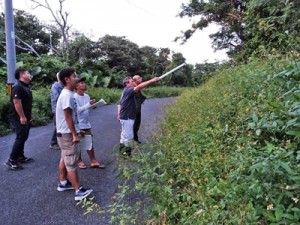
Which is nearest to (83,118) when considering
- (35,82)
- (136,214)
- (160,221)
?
(136,214)

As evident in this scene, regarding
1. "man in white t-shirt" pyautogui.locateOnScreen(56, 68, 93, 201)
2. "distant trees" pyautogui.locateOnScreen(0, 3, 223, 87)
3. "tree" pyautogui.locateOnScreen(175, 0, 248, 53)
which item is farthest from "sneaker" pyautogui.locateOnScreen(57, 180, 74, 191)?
"distant trees" pyautogui.locateOnScreen(0, 3, 223, 87)

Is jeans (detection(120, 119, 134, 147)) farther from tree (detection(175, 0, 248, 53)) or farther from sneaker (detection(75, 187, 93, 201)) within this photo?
tree (detection(175, 0, 248, 53))

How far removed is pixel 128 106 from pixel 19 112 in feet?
6.29

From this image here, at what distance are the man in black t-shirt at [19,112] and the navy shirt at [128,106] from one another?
5.74 feet

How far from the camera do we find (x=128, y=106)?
5395mm

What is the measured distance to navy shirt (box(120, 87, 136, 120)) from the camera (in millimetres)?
5375

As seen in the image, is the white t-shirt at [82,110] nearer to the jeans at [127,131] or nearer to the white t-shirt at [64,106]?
the jeans at [127,131]

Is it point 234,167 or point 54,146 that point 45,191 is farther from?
point 234,167

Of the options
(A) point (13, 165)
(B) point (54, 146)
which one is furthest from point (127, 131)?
(B) point (54, 146)

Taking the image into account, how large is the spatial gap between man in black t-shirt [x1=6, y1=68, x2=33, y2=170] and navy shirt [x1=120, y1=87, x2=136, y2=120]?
175 cm

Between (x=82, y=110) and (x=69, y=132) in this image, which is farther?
(x=82, y=110)

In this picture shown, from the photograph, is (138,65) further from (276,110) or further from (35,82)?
(276,110)

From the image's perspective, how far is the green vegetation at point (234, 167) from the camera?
7.04ft

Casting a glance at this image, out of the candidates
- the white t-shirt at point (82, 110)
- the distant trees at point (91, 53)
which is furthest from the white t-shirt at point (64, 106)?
the distant trees at point (91, 53)
